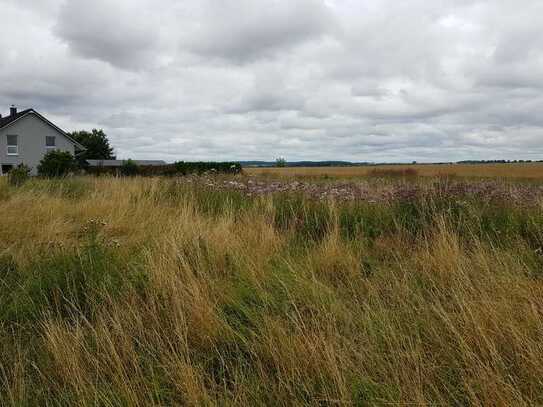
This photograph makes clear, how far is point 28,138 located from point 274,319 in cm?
4984

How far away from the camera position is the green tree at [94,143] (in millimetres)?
73812

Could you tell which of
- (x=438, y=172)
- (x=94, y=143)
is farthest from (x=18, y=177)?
(x=94, y=143)

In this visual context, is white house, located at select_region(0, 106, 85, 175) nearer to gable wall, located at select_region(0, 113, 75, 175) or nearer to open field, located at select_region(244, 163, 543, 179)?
gable wall, located at select_region(0, 113, 75, 175)

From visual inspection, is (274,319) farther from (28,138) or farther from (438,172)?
(28,138)

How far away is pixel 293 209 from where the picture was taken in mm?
6242

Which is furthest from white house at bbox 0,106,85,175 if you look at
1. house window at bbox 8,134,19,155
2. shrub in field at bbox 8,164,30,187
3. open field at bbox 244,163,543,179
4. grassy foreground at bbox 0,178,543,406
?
grassy foreground at bbox 0,178,543,406

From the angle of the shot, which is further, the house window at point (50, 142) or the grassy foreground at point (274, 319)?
the house window at point (50, 142)

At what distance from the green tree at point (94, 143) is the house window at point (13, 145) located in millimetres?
30629

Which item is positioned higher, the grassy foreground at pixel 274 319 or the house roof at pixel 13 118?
the house roof at pixel 13 118

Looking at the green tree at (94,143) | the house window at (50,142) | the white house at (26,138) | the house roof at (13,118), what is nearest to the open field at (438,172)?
the house window at (50,142)

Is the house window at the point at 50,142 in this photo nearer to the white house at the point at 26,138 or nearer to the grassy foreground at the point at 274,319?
the white house at the point at 26,138

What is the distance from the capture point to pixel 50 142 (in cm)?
4506

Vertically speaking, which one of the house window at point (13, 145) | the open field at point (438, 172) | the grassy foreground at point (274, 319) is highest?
the house window at point (13, 145)

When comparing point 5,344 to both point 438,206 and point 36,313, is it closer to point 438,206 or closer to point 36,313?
point 36,313
